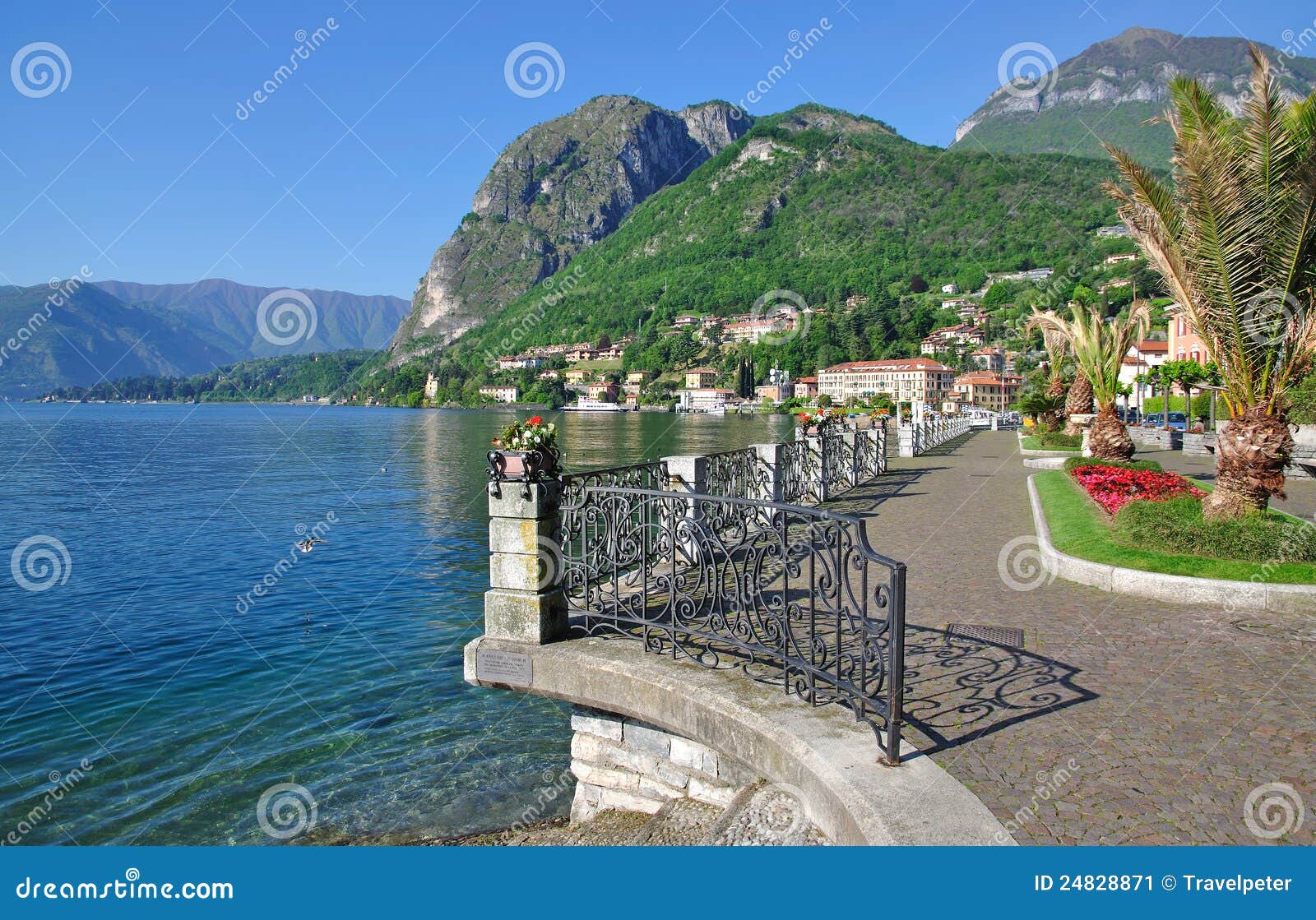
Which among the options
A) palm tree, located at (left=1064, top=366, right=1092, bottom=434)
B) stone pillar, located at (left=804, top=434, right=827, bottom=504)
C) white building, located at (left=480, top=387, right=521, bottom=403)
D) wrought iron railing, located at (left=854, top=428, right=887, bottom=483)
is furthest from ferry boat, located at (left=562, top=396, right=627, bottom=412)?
stone pillar, located at (left=804, top=434, right=827, bottom=504)

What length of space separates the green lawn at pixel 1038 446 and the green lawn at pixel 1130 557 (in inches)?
665

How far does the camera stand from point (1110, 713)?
17.6ft

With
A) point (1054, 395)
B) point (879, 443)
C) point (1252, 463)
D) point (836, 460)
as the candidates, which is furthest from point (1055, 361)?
point (1252, 463)

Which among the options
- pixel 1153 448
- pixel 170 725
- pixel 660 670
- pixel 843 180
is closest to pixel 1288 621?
pixel 660 670

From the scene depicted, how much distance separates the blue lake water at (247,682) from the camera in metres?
8.00

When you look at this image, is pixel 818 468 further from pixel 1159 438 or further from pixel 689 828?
pixel 1159 438

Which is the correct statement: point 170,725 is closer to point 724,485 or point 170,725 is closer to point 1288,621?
point 724,485

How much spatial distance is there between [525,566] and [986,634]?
4.00 metres

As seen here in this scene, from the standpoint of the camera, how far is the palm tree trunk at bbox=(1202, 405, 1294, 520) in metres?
10.3

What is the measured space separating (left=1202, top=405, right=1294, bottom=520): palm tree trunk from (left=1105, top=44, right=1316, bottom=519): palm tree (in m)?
0.01

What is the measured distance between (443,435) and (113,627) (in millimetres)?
66351

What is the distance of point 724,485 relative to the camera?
12.7 meters

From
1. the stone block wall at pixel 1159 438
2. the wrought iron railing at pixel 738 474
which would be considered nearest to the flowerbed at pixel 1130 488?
the wrought iron railing at pixel 738 474

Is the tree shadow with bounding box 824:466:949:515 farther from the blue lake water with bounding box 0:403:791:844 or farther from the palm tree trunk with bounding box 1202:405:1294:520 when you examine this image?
the blue lake water with bounding box 0:403:791:844
